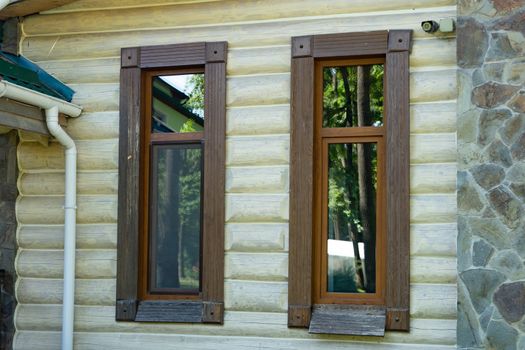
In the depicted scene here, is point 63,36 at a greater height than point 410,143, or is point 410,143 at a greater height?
point 63,36

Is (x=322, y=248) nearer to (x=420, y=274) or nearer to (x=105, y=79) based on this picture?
(x=420, y=274)

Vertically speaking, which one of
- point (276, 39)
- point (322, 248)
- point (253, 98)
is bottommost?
point (322, 248)

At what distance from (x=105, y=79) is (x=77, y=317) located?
220 centimetres

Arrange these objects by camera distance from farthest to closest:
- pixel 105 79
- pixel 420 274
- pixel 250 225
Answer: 1. pixel 105 79
2. pixel 250 225
3. pixel 420 274

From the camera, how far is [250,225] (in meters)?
8.26

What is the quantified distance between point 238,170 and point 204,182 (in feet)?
1.09

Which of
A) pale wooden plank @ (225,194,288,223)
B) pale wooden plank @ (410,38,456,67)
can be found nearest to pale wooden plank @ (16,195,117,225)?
pale wooden plank @ (225,194,288,223)

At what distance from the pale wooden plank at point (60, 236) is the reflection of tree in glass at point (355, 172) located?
2.06 meters

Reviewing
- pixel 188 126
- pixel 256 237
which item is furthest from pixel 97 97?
pixel 256 237

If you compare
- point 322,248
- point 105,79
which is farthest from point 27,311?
point 322,248

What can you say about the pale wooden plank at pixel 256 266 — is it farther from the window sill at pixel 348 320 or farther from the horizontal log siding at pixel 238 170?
the window sill at pixel 348 320

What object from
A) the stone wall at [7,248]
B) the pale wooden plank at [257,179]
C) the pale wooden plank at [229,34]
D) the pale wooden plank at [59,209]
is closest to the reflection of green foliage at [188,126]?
the pale wooden plank at [257,179]

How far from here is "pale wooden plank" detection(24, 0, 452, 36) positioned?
810 cm

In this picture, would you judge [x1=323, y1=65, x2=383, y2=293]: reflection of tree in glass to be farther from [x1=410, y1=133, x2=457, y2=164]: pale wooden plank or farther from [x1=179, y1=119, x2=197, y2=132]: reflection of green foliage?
[x1=179, y1=119, x2=197, y2=132]: reflection of green foliage
